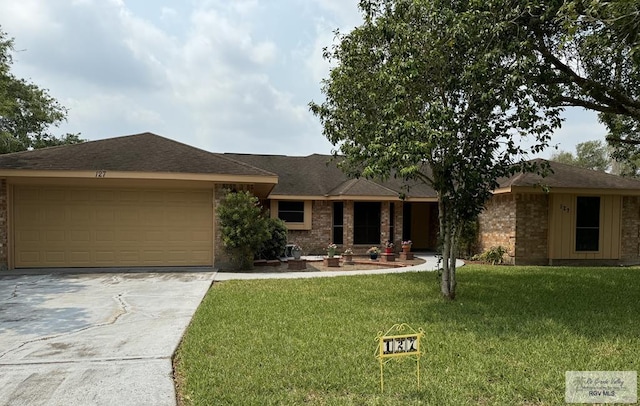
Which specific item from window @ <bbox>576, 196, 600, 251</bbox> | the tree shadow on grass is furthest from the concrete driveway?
window @ <bbox>576, 196, 600, 251</bbox>

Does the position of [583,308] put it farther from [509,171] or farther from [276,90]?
[276,90]

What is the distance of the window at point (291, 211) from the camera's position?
1719 centimetres

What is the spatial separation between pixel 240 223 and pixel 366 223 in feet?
24.5

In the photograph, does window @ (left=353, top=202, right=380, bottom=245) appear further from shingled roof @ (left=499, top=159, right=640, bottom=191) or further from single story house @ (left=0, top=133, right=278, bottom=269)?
single story house @ (left=0, top=133, right=278, bottom=269)

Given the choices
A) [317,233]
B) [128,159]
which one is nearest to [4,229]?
[128,159]

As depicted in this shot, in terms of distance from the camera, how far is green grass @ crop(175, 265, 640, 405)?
364 cm

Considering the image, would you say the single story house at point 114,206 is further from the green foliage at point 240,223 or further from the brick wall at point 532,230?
the brick wall at point 532,230

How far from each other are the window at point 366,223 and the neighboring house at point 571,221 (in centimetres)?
494

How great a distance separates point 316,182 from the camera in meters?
18.3

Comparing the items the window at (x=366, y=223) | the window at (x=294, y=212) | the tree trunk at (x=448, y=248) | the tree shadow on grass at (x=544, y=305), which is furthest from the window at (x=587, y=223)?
the window at (x=294, y=212)

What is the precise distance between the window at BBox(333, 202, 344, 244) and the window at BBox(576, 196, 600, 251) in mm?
8760

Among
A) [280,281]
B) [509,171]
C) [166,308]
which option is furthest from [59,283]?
[509,171]

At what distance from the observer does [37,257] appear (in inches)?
450

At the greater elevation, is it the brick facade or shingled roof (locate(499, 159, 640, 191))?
shingled roof (locate(499, 159, 640, 191))
